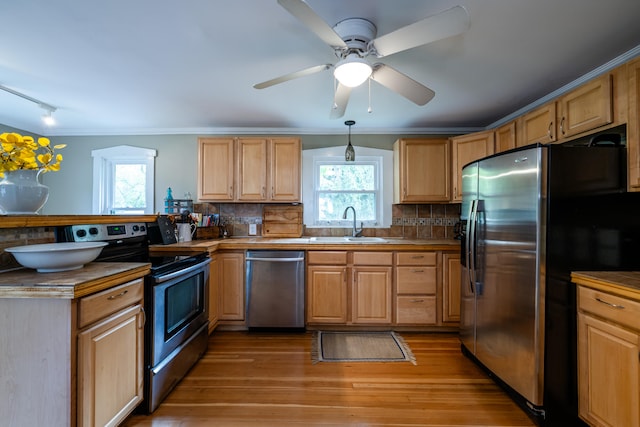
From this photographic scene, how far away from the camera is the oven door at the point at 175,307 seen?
1658mm

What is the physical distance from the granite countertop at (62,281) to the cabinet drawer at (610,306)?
249 cm

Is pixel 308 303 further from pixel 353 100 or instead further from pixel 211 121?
pixel 211 121

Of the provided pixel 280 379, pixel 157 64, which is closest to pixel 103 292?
pixel 280 379

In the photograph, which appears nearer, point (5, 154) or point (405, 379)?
point (5, 154)

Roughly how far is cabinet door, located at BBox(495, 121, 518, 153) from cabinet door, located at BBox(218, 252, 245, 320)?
295 cm

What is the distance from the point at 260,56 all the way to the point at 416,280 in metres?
2.45

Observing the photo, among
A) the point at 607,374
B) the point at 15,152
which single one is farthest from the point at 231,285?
the point at 607,374

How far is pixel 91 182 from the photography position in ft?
12.1

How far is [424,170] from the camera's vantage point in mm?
3227

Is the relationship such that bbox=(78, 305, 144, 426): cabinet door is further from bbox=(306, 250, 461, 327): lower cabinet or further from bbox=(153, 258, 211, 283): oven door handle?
bbox=(306, 250, 461, 327): lower cabinet

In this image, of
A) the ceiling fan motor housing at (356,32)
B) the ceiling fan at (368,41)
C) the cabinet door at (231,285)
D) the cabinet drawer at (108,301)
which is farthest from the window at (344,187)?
the cabinet drawer at (108,301)

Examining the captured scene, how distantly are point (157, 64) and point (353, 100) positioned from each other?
171cm

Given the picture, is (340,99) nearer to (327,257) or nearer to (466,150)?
(327,257)

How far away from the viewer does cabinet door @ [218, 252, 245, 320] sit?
2.83 metres
